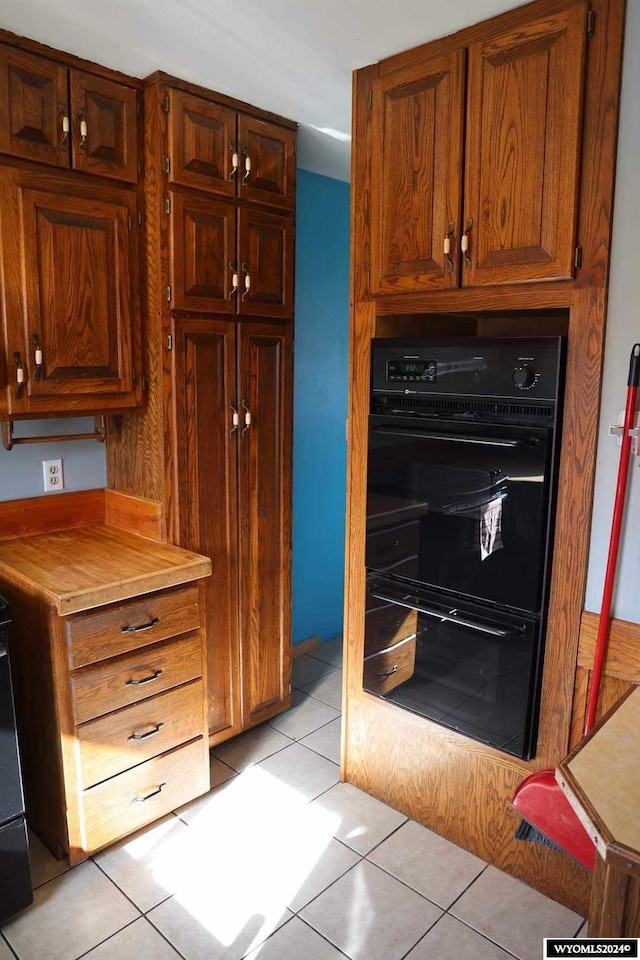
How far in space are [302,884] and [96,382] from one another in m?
1.66

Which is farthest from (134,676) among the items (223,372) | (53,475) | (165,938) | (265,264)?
(265,264)

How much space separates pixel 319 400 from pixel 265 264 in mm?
987

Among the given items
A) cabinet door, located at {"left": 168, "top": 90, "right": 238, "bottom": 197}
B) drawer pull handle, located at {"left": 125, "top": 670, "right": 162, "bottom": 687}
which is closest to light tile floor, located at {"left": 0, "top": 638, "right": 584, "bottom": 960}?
drawer pull handle, located at {"left": 125, "top": 670, "right": 162, "bottom": 687}

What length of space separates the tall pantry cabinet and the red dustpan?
125 cm

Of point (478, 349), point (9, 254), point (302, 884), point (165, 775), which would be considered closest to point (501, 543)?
point (478, 349)

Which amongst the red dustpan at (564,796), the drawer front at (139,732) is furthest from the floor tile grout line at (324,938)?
the drawer front at (139,732)

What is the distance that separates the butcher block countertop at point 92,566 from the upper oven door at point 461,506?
64cm

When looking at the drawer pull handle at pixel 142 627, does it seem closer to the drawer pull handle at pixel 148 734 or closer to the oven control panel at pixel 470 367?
the drawer pull handle at pixel 148 734

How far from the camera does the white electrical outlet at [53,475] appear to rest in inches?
95.5

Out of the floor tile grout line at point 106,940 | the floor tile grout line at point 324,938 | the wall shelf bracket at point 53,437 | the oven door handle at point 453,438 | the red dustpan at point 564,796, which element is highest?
the oven door handle at point 453,438

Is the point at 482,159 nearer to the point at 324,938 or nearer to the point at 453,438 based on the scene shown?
the point at 453,438

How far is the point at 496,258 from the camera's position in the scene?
6.10ft

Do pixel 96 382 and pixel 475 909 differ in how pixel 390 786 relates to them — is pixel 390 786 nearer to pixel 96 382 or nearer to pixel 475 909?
pixel 475 909

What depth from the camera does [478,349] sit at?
1.88m
